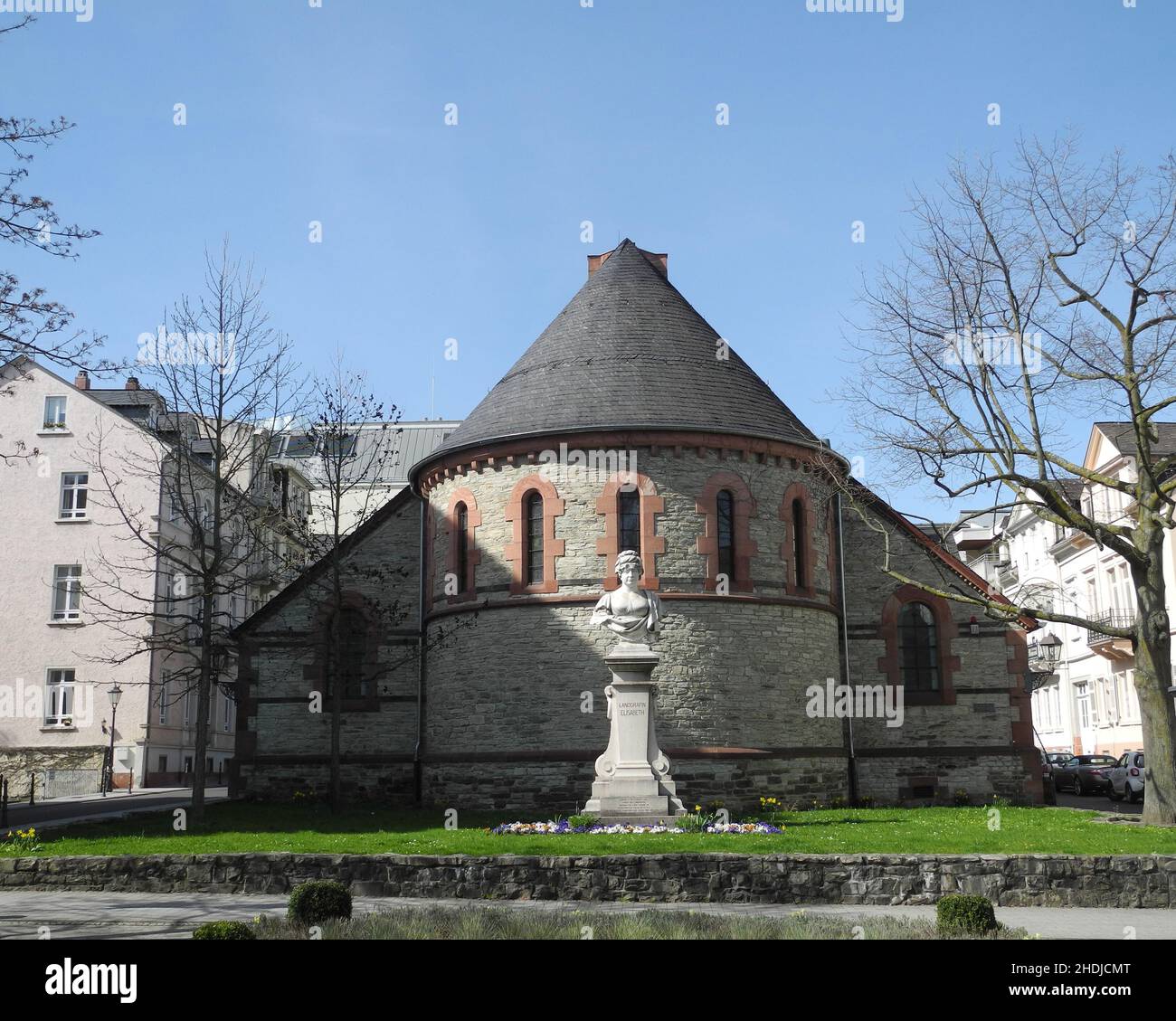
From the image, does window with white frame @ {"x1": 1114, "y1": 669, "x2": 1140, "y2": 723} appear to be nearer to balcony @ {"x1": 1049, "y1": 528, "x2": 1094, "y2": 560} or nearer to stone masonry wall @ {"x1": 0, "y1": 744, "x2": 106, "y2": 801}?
balcony @ {"x1": 1049, "y1": 528, "x2": 1094, "y2": 560}

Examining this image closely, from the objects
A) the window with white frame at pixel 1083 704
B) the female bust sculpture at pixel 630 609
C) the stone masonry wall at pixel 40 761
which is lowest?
the stone masonry wall at pixel 40 761

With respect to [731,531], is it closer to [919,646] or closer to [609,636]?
[609,636]

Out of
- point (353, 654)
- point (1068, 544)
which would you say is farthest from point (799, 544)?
point (1068, 544)

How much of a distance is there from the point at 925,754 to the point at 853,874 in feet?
48.9

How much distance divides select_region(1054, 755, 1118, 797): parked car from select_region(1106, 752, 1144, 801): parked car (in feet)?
2.52

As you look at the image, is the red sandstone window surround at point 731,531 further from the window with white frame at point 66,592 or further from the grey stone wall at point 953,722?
the window with white frame at point 66,592

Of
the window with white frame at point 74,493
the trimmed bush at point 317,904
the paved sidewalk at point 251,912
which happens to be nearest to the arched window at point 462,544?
the paved sidewalk at point 251,912

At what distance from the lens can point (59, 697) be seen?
125ft

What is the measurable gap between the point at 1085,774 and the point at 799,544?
15.8 metres

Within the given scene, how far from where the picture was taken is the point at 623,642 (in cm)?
1842

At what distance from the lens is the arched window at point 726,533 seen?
80.6 ft

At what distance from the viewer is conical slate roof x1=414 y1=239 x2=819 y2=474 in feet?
81.3

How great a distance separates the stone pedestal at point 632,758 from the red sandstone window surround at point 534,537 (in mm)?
6262
